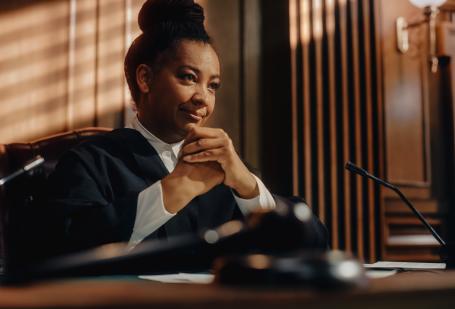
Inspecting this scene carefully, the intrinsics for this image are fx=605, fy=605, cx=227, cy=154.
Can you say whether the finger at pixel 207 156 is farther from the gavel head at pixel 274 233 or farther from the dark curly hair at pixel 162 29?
the gavel head at pixel 274 233

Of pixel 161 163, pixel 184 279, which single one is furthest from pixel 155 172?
pixel 184 279

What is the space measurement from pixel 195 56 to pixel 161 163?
27 cm

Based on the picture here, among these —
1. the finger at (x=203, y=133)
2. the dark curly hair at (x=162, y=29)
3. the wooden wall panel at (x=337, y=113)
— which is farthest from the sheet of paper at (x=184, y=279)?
the wooden wall panel at (x=337, y=113)

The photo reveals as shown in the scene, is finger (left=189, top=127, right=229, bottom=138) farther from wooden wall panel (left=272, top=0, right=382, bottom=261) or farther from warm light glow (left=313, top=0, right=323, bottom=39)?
warm light glow (left=313, top=0, right=323, bottom=39)

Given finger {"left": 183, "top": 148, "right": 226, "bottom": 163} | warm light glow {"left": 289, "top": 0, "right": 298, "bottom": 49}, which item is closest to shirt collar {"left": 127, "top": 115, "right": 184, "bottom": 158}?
finger {"left": 183, "top": 148, "right": 226, "bottom": 163}

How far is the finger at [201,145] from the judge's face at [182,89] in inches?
7.8

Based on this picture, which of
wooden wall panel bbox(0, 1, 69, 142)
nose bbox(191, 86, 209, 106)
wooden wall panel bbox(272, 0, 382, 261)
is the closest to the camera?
nose bbox(191, 86, 209, 106)

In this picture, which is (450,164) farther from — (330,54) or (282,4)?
(282,4)

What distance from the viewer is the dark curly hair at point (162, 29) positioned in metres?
1.49

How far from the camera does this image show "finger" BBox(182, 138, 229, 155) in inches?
48.5

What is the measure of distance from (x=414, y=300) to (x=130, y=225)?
722 mm

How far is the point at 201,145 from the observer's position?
48.8 inches

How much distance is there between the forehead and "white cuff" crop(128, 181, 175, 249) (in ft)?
1.25

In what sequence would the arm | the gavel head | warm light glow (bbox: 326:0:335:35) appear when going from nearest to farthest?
the gavel head → the arm → warm light glow (bbox: 326:0:335:35)
